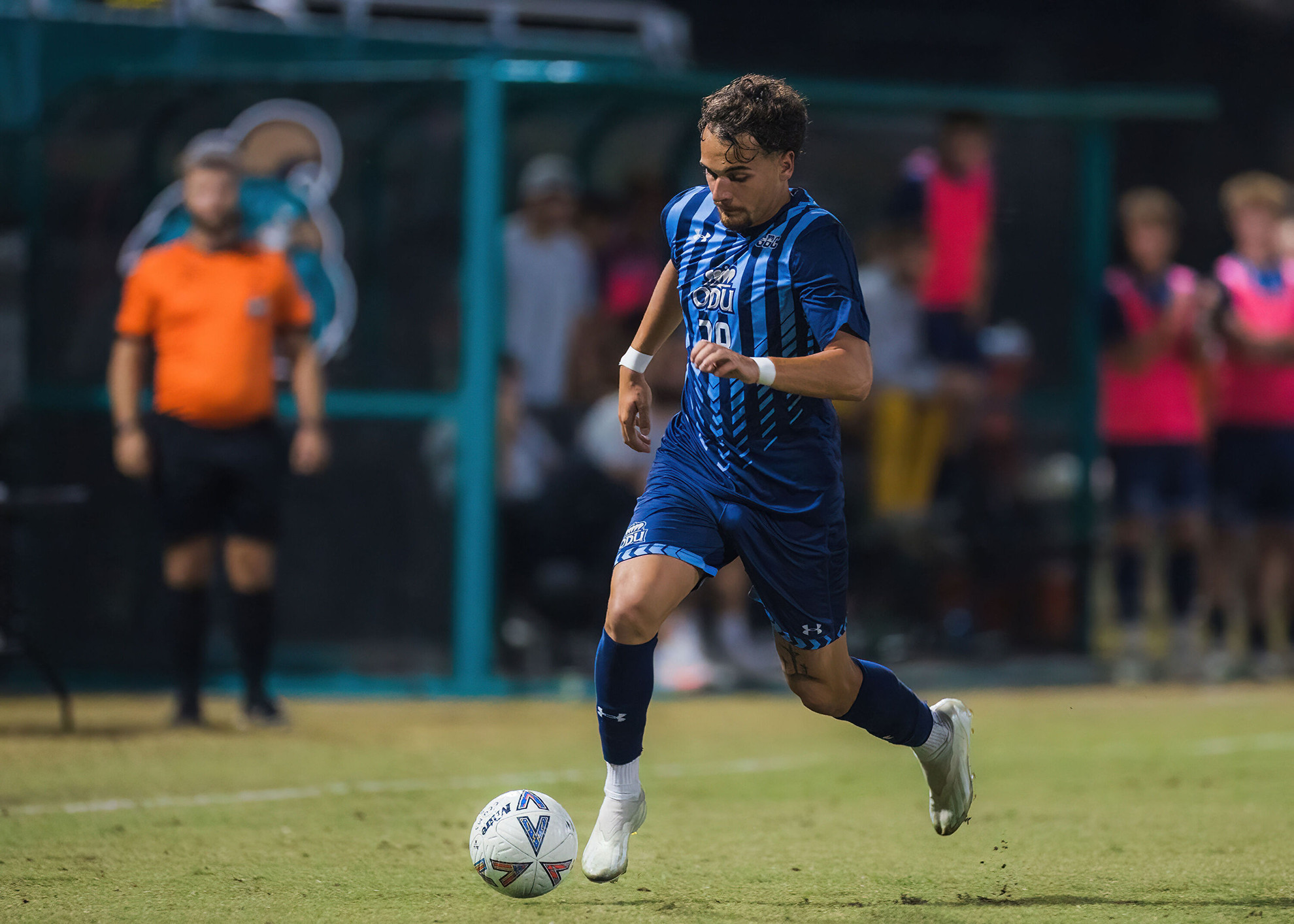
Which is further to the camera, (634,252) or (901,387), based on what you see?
(634,252)

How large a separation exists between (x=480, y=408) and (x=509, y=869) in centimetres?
519

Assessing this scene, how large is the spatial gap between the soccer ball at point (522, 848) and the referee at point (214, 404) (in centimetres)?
388

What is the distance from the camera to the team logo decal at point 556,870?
16.4ft

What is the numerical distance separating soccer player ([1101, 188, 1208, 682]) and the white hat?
318 cm

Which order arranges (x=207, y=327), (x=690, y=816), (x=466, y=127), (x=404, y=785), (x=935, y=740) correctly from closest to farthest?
(x=935, y=740)
(x=690, y=816)
(x=404, y=785)
(x=207, y=327)
(x=466, y=127)

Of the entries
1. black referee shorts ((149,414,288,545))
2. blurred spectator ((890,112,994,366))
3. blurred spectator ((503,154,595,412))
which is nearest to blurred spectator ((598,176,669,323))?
blurred spectator ((503,154,595,412))

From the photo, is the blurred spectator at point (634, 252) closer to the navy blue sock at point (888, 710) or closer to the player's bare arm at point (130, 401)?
the player's bare arm at point (130, 401)

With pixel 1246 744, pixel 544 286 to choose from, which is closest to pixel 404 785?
pixel 1246 744

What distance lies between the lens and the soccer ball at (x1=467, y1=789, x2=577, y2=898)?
16.3ft

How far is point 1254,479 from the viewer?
1103 centimetres

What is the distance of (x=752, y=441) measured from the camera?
5.32m

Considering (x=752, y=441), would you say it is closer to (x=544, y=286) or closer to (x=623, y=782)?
(x=623, y=782)

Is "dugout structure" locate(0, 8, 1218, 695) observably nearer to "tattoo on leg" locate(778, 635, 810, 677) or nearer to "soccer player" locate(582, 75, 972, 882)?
"soccer player" locate(582, 75, 972, 882)

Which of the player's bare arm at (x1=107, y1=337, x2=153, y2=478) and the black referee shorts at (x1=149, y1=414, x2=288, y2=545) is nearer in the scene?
the player's bare arm at (x1=107, y1=337, x2=153, y2=478)
